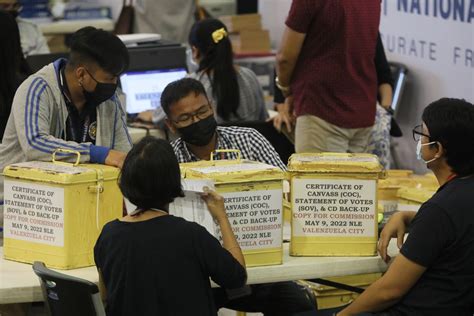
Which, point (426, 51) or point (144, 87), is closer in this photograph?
point (144, 87)

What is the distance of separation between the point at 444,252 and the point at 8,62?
2159mm

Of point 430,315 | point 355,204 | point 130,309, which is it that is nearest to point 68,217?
point 130,309

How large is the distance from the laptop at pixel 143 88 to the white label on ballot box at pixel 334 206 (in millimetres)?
2863

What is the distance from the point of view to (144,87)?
5832 mm

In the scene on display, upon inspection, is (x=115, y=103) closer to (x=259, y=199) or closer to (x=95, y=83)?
(x=95, y=83)

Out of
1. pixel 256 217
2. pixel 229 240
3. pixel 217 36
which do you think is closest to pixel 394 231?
pixel 256 217

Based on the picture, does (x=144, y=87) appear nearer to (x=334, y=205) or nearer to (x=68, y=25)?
(x=68, y=25)

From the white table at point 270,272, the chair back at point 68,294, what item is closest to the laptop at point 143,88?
the white table at point 270,272

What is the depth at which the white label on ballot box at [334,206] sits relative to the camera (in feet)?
9.89

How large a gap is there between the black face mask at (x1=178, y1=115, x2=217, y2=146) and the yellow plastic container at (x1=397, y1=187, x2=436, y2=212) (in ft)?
2.33

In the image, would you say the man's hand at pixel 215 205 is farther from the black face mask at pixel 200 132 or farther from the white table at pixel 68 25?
the white table at pixel 68 25

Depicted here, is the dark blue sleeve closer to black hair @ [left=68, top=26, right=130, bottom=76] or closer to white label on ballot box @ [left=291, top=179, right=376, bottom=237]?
white label on ballot box @ [left=291, top=179, right=376, bottom=237]

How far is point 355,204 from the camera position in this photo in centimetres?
303

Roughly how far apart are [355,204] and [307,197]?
0.47 feet
